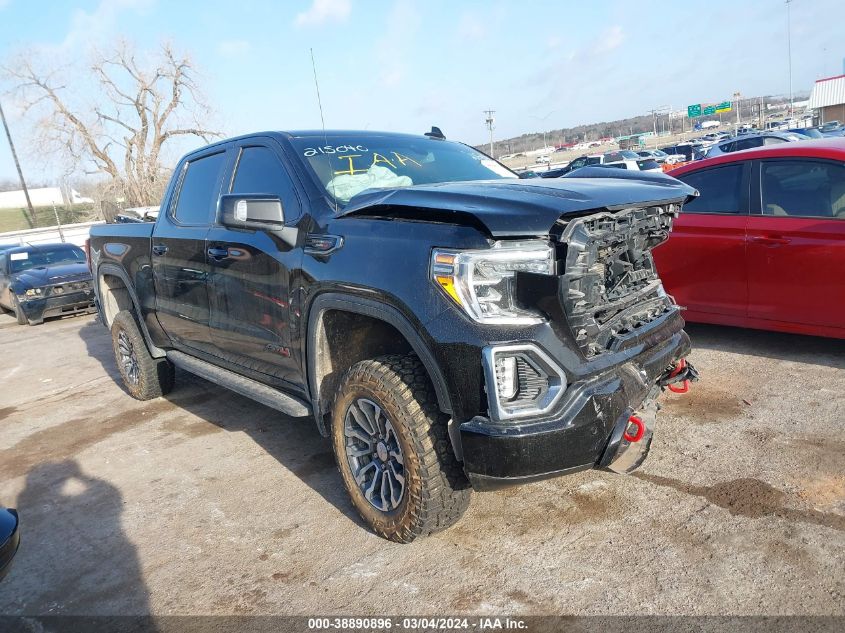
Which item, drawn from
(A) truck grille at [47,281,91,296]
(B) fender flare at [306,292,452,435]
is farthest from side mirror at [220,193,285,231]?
(A) truck grille at [47,281,91,296]

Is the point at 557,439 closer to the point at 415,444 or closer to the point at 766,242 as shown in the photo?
the point at 415,444

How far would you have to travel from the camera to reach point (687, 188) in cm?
324

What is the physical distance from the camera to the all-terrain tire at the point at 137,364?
A: 555 cm

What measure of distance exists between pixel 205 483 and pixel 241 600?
1.35 meters

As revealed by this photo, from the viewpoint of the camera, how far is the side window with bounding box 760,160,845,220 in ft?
15.2

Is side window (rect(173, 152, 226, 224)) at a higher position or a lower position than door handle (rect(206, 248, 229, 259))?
higher

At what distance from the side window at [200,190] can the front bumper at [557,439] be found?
105 inches

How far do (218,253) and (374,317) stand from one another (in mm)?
1499

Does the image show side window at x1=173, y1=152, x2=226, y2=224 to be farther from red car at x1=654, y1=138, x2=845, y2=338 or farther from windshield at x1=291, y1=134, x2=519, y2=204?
red car at x1=654, y1=138, x2=845, y2=338

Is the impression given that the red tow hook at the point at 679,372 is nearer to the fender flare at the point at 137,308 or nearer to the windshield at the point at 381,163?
the windshield at the point at 381,163

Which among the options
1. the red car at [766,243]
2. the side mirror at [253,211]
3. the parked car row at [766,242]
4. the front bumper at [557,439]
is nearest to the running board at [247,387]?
the side mirror at [253,211]

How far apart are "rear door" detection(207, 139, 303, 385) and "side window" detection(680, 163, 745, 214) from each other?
135 inches

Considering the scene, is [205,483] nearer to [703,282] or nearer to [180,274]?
[180,274]

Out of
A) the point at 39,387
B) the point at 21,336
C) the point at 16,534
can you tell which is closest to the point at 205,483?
the point at 16,534
